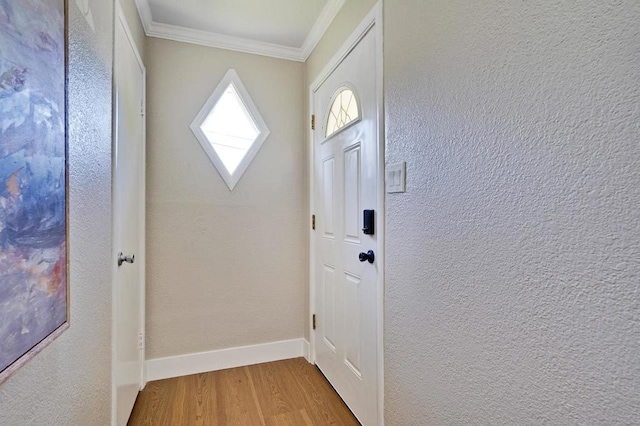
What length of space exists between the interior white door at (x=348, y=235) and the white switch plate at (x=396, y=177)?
13cm

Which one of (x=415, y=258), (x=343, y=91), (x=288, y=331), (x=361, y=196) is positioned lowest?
(x=288, y=331)

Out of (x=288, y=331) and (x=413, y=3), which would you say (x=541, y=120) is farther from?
(x=288, y=331)

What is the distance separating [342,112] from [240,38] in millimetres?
1084

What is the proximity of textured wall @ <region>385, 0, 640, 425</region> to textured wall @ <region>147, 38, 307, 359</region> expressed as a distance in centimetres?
135

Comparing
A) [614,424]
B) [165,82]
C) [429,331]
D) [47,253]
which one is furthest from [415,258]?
[165,82]

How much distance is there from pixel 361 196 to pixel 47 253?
1271 mm

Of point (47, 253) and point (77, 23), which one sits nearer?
point (47, 253)

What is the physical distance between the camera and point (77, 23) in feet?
3.28

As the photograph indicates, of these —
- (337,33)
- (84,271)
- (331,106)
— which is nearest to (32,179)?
(84,271)

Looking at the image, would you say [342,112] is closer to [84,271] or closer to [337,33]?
[337,33]

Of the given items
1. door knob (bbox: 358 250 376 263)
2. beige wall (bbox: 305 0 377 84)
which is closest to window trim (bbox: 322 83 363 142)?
beige wall (bbox: 305 0 377 84)

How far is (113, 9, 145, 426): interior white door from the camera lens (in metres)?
1.48

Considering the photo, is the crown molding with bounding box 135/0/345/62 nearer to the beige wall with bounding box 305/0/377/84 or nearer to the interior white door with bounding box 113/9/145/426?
the beige wall with bounding box 305/0/377/84

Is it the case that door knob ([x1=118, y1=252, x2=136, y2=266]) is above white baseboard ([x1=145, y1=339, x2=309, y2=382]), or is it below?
above
